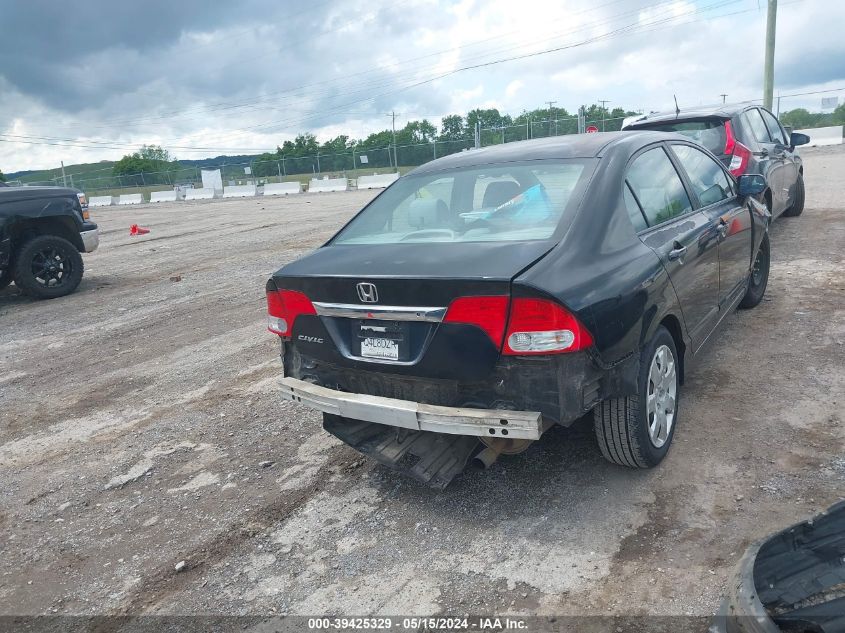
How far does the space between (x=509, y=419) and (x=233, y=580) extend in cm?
140

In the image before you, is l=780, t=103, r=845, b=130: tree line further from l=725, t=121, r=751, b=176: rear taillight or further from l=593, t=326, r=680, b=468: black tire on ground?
l=593, t=326, r=680, b=468: black tire on ground

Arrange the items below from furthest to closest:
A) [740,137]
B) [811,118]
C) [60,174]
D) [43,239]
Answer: [60,174]
[811,118]
[43,239]
[740,137]

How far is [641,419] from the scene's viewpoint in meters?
3.26

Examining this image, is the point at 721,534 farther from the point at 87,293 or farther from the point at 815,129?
the point at 815,129

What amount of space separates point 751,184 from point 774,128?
16.1 ft

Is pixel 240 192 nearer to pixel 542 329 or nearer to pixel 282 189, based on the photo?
pixel 282 189

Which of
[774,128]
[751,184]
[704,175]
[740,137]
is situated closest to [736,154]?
[740,137]

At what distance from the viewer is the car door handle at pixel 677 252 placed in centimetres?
362

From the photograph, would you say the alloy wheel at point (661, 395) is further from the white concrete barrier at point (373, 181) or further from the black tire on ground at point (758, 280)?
the white concrete barrier at point (373, 181)

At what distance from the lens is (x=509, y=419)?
288 centimetres

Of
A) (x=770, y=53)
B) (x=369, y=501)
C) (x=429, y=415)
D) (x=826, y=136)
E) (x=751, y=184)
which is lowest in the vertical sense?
(x=369, y=501)

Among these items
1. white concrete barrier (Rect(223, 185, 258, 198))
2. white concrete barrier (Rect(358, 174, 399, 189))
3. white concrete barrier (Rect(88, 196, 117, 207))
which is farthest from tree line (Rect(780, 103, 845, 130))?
white concrete barrier (Rect(88, 196, 117, 207))

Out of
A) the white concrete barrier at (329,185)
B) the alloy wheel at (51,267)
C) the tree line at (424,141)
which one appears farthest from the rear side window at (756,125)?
the white concrete barrier at (329,185)

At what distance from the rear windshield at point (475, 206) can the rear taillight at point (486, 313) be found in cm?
49
